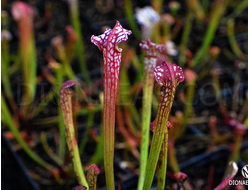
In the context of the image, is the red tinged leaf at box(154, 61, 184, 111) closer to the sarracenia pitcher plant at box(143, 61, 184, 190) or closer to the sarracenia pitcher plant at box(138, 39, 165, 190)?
the sarracenia pitcher plant at box(143, 61, 184, 190)

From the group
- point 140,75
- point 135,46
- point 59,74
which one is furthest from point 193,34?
point 59,74

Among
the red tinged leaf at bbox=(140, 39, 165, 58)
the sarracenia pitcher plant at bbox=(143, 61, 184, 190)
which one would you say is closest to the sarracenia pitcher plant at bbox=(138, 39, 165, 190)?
the red tinged leaf at bbox=(140, 39, 165, 58)

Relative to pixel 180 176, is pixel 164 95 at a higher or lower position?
higher

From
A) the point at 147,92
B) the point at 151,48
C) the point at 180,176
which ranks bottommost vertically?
the point at 180,176

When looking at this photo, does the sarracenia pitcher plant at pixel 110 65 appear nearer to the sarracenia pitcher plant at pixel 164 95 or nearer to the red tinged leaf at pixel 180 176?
the sarracenia pitcher plant at pixel 164 95

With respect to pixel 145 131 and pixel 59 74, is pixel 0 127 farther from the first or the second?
pixel 145 131

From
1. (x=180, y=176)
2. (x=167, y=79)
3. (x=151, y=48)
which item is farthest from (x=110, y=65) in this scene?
(x=180, y=176)

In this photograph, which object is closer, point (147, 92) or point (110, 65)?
point (110, 65)

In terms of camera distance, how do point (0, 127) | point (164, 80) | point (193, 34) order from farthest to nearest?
point (193, 34) → point (0, 127) → point (164, 80)

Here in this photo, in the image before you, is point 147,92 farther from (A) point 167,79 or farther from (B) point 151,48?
(A) point 167,79
